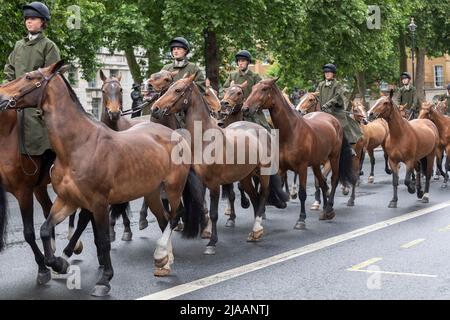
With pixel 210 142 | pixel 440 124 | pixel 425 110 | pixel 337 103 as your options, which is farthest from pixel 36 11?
pixel 440 124

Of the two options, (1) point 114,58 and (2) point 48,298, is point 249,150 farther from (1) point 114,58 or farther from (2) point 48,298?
(1) point 114,58

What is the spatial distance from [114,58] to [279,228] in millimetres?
42776

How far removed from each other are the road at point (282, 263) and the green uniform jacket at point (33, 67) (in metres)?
1.53

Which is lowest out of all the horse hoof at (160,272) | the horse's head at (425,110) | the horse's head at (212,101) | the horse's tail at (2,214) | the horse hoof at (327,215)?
the horse hoof at (327,215)

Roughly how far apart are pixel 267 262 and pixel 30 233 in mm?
2933

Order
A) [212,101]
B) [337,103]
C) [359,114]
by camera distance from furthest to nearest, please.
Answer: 1. [359,114]
2. [337,103]
3. [212,101]

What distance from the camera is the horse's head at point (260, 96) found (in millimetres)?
11367

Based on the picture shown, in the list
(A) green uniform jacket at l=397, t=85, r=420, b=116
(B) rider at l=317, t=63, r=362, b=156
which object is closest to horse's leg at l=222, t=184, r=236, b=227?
(B) rider at l=317, t=63, r=362, b=156

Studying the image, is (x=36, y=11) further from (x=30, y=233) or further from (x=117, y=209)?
(x=117, y=209)

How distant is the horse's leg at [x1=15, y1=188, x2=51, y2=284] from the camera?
26.4ft

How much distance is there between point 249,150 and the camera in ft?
35.4

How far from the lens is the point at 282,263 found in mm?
9055

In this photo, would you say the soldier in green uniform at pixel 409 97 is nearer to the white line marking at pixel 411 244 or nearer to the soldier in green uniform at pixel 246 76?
the soldier in green uniform at pixel 246 76

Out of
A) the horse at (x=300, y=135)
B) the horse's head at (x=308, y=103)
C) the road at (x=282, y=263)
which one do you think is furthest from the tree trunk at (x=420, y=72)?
the road at (x=282, y=263)
